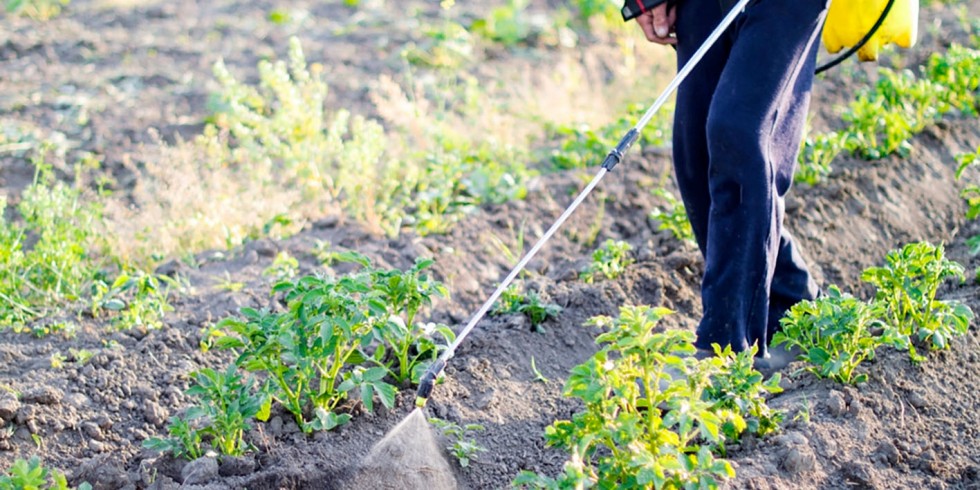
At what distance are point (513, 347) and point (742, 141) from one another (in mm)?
1133

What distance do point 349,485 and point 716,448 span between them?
1073 millimetres

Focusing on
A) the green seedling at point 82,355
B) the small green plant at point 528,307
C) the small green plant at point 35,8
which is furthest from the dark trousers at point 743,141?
→ the small green plant at point 35,8

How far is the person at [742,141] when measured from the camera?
3613 mm

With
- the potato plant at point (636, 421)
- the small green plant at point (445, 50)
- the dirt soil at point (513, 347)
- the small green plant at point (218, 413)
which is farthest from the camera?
the small green plant at point (445, 50)

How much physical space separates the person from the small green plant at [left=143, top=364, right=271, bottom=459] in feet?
4.90

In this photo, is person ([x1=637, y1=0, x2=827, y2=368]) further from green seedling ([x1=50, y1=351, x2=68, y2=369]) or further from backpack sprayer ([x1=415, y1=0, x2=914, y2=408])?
green seedling ([x1=50, y1=351, x2=68, y2=369])

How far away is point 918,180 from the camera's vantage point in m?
5.66

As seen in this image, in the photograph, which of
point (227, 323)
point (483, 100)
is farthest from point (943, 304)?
point (483, 100)

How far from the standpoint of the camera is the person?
3613 millimetres

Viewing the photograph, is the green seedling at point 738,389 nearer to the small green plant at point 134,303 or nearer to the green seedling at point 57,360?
the small green plant at point 134,303

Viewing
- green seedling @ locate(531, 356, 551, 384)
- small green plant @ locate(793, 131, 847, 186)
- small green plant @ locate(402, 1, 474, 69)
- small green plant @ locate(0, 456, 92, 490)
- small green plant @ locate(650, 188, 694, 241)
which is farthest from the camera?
small green plant @ locate(402, 1, 474, 69)

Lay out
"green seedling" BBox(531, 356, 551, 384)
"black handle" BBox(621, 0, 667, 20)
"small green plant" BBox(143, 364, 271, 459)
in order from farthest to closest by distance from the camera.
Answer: "green seedling" BBox(531, 356, 551, 384), "black handle" BBox(621, 0, 667, 20), "small green plant" BBox(143, 364, 271, 459)

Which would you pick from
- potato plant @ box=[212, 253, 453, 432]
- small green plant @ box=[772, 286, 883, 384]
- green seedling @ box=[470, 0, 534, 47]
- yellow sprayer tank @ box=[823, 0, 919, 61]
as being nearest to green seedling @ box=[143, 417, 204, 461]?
potato plant @ box=[212, 253, 453, 432]

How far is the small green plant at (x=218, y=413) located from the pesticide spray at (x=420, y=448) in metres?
0.36
